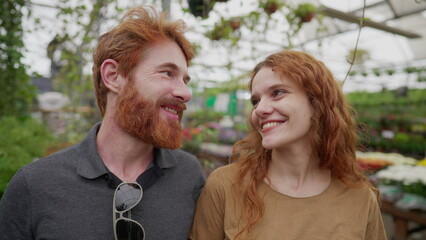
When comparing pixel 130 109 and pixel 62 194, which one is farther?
pixel 130 109

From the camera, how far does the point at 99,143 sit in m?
1.34

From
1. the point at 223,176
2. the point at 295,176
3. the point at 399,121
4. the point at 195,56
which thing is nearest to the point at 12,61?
the point at 195,56

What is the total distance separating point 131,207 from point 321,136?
2.86 ft

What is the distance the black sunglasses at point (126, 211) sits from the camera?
3.60 ft

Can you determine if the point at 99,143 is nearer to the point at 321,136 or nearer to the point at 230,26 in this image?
the point at 321,136

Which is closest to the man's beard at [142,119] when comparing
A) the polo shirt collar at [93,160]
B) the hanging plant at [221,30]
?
the polo shirt collar at [93,160]

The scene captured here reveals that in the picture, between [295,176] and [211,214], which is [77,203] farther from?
[295,176]

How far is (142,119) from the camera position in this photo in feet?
4.13

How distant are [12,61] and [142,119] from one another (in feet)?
5.22

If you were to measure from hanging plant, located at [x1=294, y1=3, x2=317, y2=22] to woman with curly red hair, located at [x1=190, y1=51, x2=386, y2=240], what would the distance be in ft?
4.91

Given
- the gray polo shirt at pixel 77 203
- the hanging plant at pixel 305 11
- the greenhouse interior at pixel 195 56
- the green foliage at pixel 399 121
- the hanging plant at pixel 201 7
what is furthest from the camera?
the green foliage at pixel 399 121

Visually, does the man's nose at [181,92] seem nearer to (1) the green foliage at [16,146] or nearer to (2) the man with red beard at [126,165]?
(2) the man with red beard at [126,165]

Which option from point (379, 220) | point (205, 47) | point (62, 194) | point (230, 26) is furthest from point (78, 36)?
point (379, 220)

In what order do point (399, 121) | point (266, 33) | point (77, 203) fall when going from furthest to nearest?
point (399, 121) < point (266, 33) < point (77, 203)
